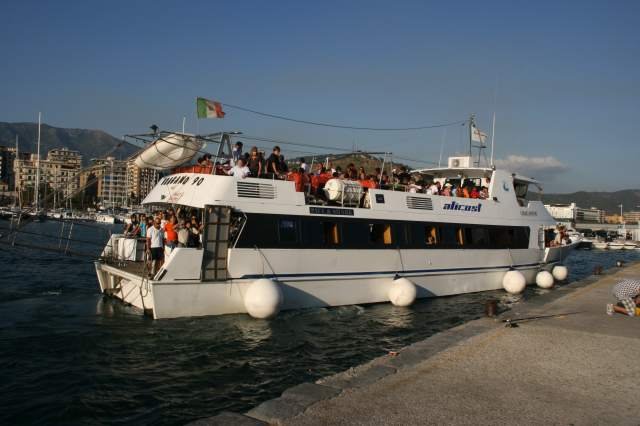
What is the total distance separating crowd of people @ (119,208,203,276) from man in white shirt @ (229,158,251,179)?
145 cm

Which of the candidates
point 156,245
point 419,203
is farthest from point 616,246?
point 156,245

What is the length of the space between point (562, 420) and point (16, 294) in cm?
1499

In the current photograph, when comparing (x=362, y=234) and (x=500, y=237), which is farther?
(x=500, y=237)

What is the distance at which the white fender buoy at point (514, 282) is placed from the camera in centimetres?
1797

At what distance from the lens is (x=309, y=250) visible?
13.4m

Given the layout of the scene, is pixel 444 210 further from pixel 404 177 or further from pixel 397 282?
pixel 397 282

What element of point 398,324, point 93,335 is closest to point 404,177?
point 398,324

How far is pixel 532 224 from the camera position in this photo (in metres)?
20.0

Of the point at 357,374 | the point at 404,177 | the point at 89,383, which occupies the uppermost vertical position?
the point at 404,177

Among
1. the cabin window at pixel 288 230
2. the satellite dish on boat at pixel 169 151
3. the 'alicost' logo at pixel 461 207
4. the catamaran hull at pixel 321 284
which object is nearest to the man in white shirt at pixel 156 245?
the catamaran hull at pixel 321 284

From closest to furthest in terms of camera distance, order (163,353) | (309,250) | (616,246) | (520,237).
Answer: (163,353)
(309,250)
(520,237)
(616,246)

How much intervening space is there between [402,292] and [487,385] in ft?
26.4

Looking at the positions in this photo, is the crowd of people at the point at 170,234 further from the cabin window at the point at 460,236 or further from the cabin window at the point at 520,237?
the cabin window at the point at 520,237

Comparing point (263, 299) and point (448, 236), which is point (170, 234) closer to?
point (263, 299)
